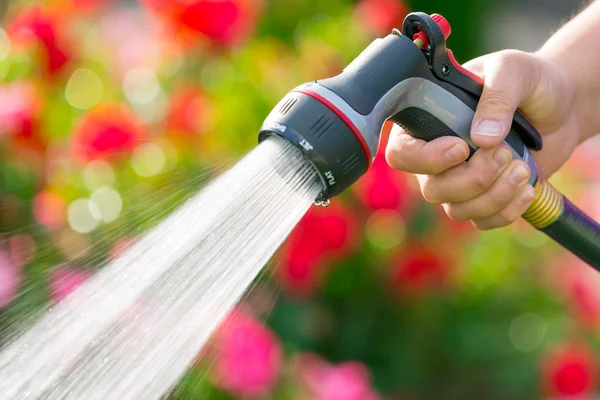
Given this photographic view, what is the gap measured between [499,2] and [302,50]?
2.80m

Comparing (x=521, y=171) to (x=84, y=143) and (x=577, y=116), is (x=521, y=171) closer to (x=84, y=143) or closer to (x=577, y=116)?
(x=577, y=116)

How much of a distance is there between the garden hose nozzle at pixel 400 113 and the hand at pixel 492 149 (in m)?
0.02

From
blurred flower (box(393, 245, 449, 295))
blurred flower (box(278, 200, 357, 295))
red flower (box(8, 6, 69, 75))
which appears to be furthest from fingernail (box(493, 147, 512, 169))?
red flower (box(8, 6, 69, 75))

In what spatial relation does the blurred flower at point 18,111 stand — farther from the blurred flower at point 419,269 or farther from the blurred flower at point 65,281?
the blurred flower at point 419,269

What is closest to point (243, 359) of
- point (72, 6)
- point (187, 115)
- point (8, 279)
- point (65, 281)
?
point (65, 281)

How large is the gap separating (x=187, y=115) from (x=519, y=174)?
3.04ft

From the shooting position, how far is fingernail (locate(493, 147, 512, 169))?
3.19 ft

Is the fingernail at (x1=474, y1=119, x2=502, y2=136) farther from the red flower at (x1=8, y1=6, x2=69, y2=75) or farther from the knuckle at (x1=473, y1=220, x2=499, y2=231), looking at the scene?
the red flower at (x1=8, y1=6, x2=69, y2=75)

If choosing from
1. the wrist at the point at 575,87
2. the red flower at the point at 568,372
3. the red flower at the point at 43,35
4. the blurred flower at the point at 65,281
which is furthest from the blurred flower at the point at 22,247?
the red flower at the point at 568,372

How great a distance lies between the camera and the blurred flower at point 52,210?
1606 mm

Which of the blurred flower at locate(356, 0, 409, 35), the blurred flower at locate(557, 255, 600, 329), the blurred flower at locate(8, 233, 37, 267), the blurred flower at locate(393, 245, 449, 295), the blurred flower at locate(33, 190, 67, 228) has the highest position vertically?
the blurred flower at locate(356, 0, 409, 35)

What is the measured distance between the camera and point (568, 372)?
1.75 meters

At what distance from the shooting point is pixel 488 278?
6.32ft

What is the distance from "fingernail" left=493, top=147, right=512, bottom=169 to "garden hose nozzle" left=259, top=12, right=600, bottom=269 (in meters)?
0.02
